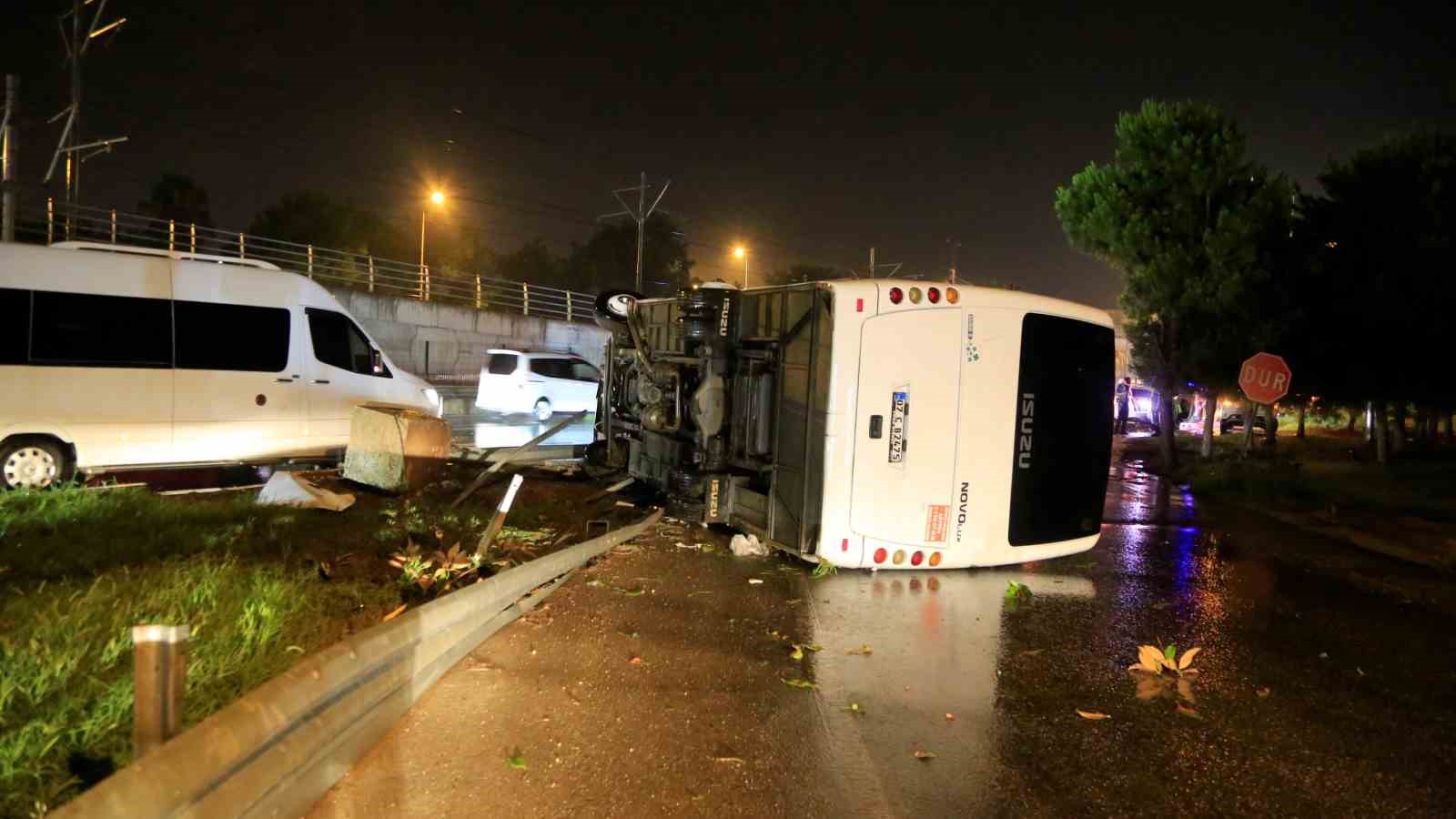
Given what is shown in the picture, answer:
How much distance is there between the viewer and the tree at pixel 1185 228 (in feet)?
61.0

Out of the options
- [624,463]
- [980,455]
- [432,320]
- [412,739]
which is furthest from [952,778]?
[432,320]

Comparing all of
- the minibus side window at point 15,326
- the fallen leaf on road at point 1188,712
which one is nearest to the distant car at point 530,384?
the minibus side window at point 15,326

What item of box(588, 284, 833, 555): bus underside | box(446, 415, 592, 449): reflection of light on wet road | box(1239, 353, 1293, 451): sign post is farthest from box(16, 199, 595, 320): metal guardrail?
box(1239, 353, 1293, 451): sign post

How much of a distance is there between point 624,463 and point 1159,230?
1544 centimetres

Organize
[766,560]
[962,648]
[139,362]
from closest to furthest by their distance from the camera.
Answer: [962,648], [766,560], [139,362]

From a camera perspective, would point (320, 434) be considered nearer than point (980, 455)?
No

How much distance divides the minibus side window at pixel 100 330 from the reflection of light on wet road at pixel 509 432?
554 cm

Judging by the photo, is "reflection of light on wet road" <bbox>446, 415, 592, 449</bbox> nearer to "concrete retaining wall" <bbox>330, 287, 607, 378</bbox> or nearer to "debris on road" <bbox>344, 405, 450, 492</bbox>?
"debris on road" <bbox>344, 405, 450, 492</bbox>

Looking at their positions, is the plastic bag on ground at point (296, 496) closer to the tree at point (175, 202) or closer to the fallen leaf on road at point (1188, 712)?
the fallen leaf on road at point (1188, 712)

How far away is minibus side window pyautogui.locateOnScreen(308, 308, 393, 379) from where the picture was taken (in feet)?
33.6

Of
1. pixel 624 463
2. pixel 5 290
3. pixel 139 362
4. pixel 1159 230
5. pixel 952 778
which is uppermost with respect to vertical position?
pixel 1159 230

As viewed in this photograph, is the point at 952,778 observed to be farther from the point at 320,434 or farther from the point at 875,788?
the point at 320,434

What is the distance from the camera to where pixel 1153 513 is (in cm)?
1281

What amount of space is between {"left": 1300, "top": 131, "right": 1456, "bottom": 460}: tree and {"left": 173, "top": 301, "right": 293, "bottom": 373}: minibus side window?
65.0 feet
